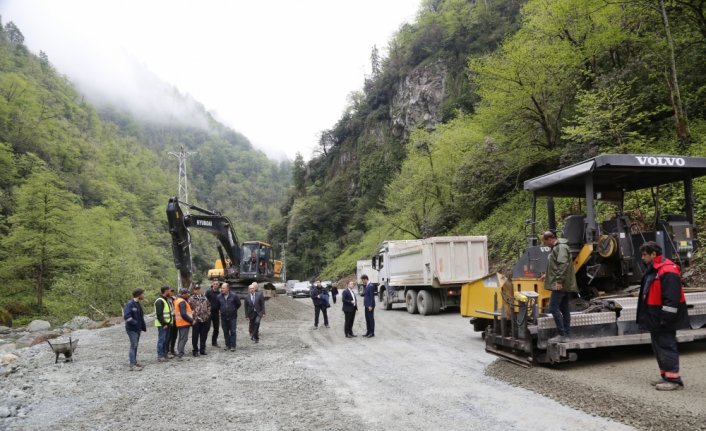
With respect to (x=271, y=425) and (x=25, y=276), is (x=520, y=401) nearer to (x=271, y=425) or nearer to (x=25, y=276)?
(x=271, y=425)

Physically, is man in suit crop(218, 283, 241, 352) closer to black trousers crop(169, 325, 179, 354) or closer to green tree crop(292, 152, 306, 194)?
black trousers crop(169, 325, 179, 354)

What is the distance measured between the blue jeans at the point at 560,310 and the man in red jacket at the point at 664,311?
1.20m

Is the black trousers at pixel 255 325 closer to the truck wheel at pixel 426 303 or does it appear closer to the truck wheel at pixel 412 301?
the truck wheel at pixel 426 303

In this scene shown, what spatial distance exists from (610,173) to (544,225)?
10.6 m

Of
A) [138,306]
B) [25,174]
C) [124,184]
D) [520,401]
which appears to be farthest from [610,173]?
[124,184]

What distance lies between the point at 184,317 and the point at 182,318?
114mm

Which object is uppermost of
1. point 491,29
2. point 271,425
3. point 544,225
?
point 491,29

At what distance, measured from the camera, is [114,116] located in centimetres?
17562

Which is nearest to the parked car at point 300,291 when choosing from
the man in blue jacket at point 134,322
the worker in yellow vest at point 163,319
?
the worker in yellow vest at point 163,319

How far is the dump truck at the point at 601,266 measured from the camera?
22.5ft

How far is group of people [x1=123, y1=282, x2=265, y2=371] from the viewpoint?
30.2ft

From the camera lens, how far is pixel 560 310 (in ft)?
22.0

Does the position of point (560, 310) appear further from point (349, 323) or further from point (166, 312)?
point (166, 312)

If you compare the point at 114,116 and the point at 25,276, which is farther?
the point at 114,116
